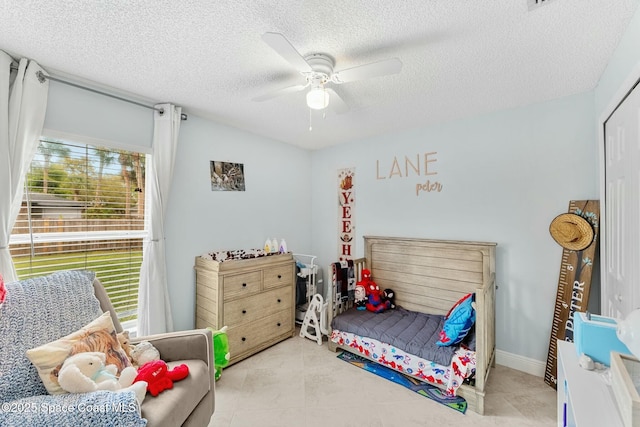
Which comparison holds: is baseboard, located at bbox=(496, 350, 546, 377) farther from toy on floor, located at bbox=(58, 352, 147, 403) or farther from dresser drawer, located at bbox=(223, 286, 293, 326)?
toy on floor, located at bbox=(58, 352, 147, 403)

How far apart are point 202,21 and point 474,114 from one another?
96.1 inches

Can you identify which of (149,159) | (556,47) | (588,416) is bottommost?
(588,416)

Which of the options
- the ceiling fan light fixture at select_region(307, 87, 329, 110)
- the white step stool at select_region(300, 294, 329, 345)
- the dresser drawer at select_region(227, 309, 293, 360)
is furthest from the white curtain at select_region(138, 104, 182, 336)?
the ceiling fan light fixture at select_region(307, 87, 329, 110)

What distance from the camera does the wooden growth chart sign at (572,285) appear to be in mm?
2035

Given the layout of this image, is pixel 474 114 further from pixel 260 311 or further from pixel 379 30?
pixel 260 311

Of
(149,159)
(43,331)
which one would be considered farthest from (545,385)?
(149,159)

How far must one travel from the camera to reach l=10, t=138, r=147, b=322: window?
74.6 inches

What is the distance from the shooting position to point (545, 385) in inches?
86.7

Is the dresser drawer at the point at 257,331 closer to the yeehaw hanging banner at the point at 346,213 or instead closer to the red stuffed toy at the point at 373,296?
the red stuffed toy at the point at 373,296

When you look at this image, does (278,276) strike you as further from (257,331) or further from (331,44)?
(331,44)

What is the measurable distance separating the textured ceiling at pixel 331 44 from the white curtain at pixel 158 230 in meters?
0.26

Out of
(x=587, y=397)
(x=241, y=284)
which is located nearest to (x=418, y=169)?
(x=241, y=284)

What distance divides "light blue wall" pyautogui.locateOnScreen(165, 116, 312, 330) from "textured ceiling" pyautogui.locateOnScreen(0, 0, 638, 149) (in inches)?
24.7

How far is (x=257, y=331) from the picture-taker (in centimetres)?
275
